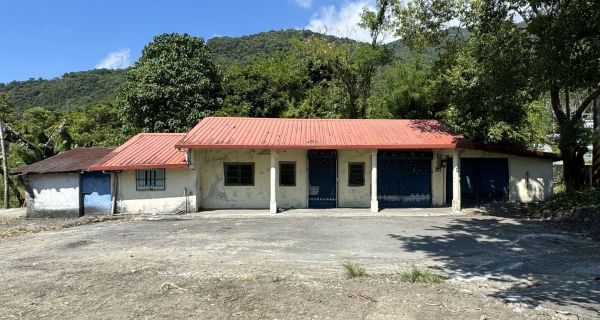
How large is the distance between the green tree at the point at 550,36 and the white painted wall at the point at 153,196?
997 cm

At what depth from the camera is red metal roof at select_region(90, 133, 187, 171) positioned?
15219 mm

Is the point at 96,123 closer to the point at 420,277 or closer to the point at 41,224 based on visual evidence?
the point at 41,224

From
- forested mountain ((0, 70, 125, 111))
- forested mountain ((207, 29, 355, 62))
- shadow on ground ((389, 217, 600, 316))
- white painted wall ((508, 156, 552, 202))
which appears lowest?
shadow on ground ((389, 217, 600, 316))

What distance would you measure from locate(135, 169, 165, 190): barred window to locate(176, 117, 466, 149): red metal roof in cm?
158

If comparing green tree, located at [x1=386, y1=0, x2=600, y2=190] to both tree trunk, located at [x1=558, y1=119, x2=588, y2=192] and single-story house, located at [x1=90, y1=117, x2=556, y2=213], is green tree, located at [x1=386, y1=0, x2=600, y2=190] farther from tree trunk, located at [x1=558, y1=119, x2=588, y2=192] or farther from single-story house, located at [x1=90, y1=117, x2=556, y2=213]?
single-story house, located at [x1=90, y1=117, x2=556, y2=213]

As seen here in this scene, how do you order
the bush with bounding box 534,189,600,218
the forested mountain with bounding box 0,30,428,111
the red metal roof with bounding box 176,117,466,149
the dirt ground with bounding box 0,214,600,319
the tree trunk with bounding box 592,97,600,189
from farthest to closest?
1. the forested mountain with bounding box 0,30,428,111
2. the tree trunk with bounding box 592,97,600,189
3. the red metal roof with bounding box 176,117,466,149
4. the bush with bounding box 534,189,600,218
5. the dirt ground with bounding box 0,214,600,319

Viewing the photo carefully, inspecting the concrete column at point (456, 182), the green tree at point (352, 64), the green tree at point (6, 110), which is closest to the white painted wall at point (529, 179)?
the concrete column at point (456, 182)

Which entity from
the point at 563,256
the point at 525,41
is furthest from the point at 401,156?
the point at 563,256

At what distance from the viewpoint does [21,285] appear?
23.5 feet

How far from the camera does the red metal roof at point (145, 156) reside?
49.9 feet

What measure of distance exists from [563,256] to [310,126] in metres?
10.9

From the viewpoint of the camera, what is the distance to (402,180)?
17.1 m

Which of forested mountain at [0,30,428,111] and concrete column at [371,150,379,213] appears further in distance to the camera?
forested mountain at [0,30,428,111]

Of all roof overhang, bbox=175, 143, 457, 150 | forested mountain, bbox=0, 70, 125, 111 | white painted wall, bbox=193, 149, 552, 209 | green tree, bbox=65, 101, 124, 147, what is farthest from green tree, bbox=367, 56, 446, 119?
forested mountain, bbox=0, 70, 125, 111
